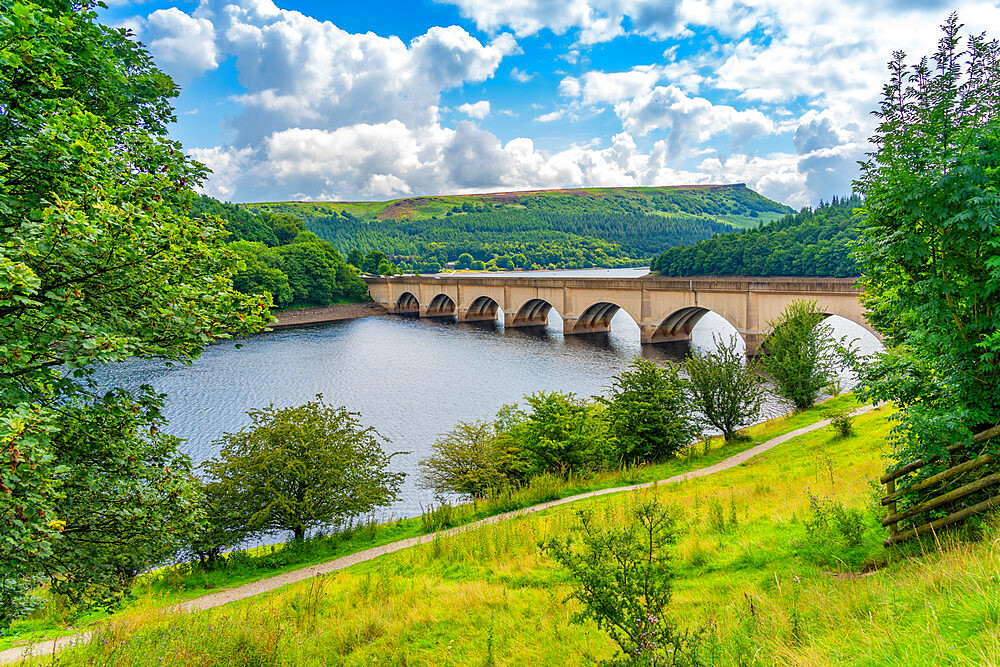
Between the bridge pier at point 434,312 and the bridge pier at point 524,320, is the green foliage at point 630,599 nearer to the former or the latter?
the bridge pier at point 524,320

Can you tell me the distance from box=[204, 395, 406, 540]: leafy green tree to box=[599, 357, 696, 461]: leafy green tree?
37.0 ft

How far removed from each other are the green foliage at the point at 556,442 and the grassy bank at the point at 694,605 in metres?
7.50

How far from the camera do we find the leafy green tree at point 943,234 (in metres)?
6.09

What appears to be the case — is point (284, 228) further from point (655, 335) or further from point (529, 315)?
point (655, 335)

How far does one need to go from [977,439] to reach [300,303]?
9607 cm

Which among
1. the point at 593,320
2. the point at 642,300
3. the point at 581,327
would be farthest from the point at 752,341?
the point at 581,327

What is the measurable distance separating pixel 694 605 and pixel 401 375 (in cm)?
3933

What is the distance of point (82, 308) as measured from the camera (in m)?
5.57

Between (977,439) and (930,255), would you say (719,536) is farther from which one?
(930,255)

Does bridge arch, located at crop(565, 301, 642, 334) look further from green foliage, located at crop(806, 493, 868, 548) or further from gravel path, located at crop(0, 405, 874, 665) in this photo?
green foliage, located at crop(806, 493, 868, 548)

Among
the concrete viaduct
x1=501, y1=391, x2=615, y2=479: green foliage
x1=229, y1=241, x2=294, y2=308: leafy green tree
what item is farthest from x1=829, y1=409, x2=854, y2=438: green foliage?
x1=229, y1=241, x2=294, y2=308: leafy green tree

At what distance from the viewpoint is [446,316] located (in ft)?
301

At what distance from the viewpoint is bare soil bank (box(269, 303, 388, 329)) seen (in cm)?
8238

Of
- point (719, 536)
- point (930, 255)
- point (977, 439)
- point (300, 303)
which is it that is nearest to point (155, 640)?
point (719, 536)
